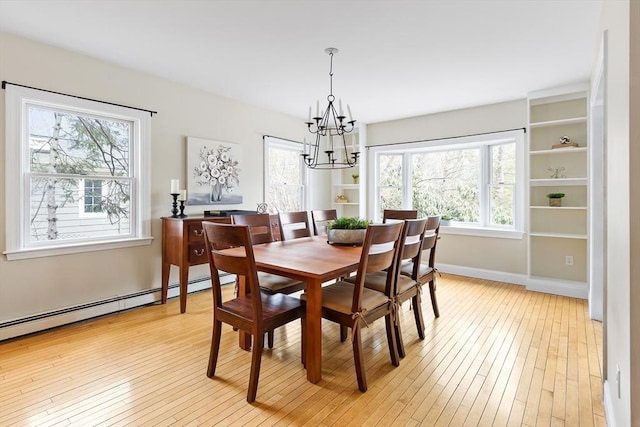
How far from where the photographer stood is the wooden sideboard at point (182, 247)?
3.35 metres

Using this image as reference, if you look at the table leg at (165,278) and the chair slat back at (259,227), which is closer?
the chair slat back at (259,227)

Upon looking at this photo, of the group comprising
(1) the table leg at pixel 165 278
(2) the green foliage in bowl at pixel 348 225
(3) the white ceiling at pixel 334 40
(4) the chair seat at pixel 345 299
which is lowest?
(1) the table leg at pixel 165 278

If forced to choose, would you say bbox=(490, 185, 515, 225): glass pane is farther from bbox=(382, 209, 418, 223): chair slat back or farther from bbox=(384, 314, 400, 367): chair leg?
bbox=(384, 314, 400, 367): chair leg

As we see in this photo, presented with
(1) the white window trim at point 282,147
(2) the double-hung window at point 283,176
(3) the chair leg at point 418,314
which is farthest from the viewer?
(2) the double-hung window at point 283,176

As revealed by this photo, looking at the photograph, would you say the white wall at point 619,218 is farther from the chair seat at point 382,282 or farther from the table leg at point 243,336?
the table leg at point 243,336

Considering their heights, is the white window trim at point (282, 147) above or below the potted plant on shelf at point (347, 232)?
above

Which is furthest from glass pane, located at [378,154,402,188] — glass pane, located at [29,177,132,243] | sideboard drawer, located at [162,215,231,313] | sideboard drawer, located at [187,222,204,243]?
glass pane, located at [29,177,132,243]

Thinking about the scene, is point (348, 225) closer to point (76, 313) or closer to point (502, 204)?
point (76, 313)

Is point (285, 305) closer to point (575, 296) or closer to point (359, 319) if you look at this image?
point (359, 319)

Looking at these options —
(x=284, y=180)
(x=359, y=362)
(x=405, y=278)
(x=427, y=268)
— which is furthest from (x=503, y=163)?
(x=359, y=362)

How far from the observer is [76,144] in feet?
10.3

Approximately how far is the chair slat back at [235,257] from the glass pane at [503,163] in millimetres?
4148

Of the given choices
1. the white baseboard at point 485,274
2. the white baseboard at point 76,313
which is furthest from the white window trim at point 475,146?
the white baseboard at point 76,313

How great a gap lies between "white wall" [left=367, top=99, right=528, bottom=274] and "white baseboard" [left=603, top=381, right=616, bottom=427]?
111 inches
